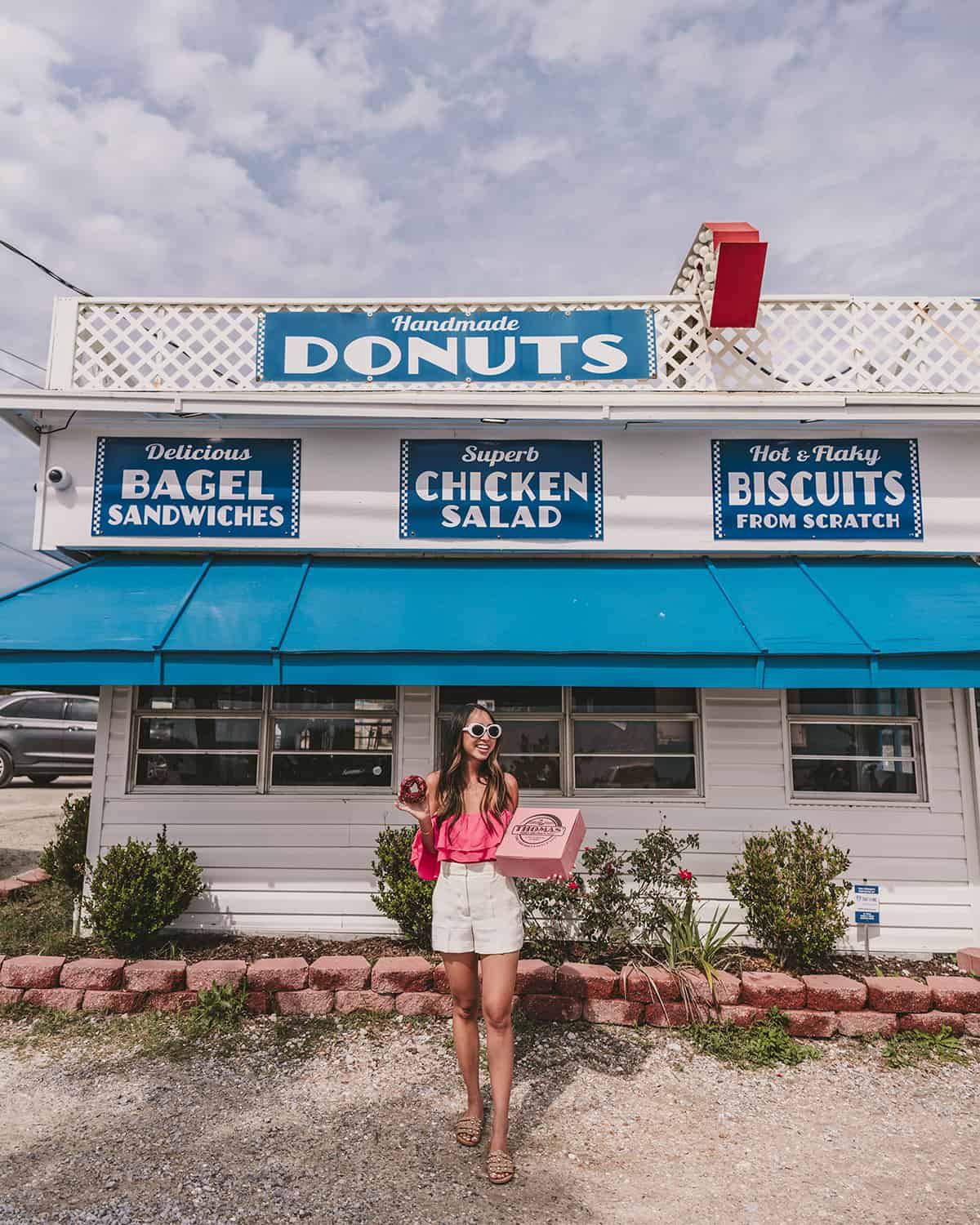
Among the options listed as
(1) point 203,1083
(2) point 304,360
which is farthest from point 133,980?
(2) point 304,360

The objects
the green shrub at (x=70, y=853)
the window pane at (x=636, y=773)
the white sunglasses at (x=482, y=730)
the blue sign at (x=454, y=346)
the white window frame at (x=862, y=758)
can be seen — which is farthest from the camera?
the green shrub at (x=70, y=853)

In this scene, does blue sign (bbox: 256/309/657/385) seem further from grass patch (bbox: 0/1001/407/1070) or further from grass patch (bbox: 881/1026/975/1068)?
grass patch (bbox: 881/1026/975/1068)

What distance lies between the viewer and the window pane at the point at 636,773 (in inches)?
253

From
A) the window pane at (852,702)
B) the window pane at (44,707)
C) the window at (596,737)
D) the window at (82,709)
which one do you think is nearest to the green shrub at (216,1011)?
the window at (596,737)

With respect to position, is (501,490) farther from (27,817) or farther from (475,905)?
Result: (27,817)

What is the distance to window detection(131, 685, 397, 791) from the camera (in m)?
6.52

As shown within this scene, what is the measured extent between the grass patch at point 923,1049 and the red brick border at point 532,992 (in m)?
0.06

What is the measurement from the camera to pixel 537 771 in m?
6.52

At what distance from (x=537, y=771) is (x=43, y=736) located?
12.4 meters

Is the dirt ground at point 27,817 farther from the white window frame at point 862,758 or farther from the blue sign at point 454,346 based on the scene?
the white window frame at point 862,758

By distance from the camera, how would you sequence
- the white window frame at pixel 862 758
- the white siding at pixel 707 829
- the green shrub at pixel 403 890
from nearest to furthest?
the green shrub at pixel 403 890, the white siding at pixel 707 829, the white window frame at pixel 862 758

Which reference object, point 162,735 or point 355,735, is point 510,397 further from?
point 162,735

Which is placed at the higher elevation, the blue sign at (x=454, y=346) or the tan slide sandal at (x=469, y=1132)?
the blue sign at (x=454, y=346)

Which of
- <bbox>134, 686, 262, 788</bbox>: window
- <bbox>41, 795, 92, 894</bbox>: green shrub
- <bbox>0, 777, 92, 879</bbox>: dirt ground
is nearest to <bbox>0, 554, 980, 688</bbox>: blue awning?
<bbox>134, 686, 262, 788</bbox>: window
